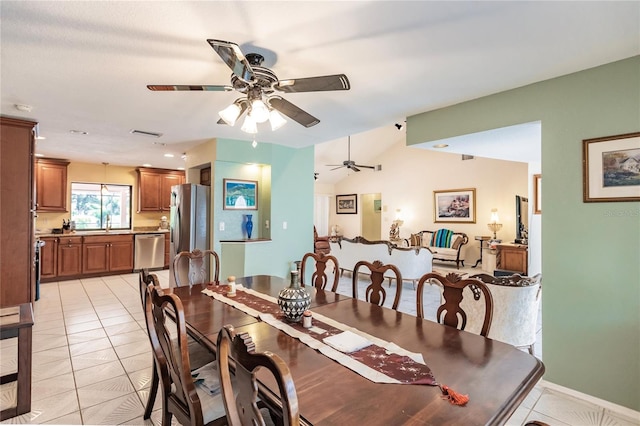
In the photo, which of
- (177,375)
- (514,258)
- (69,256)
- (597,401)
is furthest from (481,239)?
(69,256)

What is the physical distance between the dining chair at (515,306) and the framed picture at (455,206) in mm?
5950

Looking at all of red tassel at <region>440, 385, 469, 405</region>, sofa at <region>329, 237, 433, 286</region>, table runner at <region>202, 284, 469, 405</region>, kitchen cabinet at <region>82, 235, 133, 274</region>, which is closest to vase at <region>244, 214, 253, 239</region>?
sofa at <region>329, 237, 433, 286</region>

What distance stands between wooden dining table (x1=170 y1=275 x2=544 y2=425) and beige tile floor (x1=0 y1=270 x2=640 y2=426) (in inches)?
38.6

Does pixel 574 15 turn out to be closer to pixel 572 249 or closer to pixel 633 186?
pixel 633 186

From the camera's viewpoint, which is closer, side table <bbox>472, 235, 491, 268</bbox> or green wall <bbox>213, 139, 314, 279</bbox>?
green wall <bbox>213, 139, 314, 279</bbox>

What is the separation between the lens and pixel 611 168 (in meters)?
2.21

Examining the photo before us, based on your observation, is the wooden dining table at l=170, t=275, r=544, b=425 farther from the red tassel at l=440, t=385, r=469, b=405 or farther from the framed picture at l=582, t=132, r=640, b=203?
the framed picture at l=582, t=132, r=640, b=203

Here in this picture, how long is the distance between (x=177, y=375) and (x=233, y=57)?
1.58 m

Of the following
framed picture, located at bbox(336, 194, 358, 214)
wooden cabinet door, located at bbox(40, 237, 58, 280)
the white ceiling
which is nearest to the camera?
the white ceiling

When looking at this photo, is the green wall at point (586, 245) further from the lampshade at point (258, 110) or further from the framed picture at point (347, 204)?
the framed picture at point (347, 204)

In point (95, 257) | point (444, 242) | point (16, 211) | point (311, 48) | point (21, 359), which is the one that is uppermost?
point (311, 48)

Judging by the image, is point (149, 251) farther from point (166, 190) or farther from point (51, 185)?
point (51, 185)

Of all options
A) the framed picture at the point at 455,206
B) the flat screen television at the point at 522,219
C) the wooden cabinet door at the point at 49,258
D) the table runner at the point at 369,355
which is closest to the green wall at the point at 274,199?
the table runner at the point at 369,355

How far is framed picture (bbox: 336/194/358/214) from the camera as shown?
1128cm
